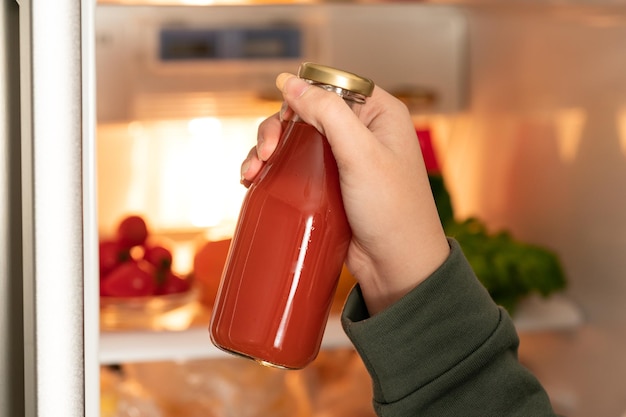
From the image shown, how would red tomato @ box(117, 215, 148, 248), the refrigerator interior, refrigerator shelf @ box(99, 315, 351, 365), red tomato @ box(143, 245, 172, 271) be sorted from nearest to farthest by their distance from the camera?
refrigerator shelf @ box(99, 315, 351, 365) < the refrigerator interior < red tomato @ box(143, 245, 172, 271) < red tomato @ box(117, 215, 148, 248)

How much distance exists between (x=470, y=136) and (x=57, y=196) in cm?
130

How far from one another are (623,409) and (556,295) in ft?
0.85

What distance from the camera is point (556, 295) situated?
5.16 feet

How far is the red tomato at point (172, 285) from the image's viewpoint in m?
1.50

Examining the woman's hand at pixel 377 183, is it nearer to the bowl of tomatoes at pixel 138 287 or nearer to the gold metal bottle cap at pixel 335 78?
the gold metal bottle cap at pixel 335 78

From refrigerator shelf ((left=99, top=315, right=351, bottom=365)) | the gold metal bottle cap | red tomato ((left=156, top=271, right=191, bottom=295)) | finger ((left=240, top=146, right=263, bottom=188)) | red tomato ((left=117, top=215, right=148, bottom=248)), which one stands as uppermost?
the gold metal bottle cap

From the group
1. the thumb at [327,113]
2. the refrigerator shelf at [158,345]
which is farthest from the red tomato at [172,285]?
the thumb at [327,113]

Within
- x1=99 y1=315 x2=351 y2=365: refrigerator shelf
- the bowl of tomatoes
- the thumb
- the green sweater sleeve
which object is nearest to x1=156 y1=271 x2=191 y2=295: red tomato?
the bowl of tomatoes

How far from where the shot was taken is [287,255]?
77cm

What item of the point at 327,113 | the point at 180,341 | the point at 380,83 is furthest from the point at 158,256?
the point at 327,113

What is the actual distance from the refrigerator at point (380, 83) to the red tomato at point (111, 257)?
6.9 inches

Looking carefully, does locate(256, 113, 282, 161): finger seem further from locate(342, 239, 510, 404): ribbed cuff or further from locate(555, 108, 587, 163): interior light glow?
locate(555, 108, 587, 163): interior light glow

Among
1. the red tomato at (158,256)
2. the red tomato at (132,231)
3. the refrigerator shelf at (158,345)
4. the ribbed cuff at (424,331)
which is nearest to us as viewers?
the ribbed cuff at (424,331)

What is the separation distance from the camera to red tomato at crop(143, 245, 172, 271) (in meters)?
1.51
